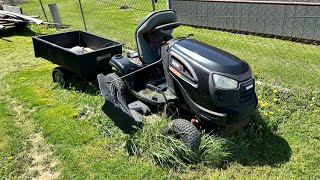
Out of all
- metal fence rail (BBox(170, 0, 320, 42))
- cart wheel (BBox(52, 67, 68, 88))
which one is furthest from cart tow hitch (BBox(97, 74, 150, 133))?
metal fence rail (BBox(170, 0, 320, 42))

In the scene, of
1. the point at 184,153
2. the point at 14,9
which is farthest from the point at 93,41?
the point at 14,9

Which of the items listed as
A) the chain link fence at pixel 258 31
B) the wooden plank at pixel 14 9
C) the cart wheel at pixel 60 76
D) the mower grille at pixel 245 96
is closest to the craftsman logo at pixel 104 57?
the cart wheel at pixel 60 76

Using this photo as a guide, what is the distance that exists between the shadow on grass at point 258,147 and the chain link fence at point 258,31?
4.75ft

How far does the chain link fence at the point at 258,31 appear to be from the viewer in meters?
5.38

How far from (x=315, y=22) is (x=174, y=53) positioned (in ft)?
17.5

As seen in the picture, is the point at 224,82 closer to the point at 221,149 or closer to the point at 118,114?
the point at 221,149

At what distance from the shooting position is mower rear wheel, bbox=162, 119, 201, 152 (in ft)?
10.2

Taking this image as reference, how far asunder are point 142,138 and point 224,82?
1.11m

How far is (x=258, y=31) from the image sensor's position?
27.0ft

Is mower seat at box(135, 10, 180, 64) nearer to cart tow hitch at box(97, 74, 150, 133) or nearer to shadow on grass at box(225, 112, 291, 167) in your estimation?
cart tow hitch at box(97, 74, 150, 133)

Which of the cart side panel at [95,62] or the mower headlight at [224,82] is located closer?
the mower headlight at [224,82]

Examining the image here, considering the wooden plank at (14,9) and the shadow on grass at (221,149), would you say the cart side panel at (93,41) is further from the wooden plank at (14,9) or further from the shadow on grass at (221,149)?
the wooden plank at (14,9)

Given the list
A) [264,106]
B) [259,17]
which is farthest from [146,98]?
[259,17]

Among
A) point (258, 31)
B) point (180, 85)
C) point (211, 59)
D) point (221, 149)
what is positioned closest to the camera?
point (211, 59)
